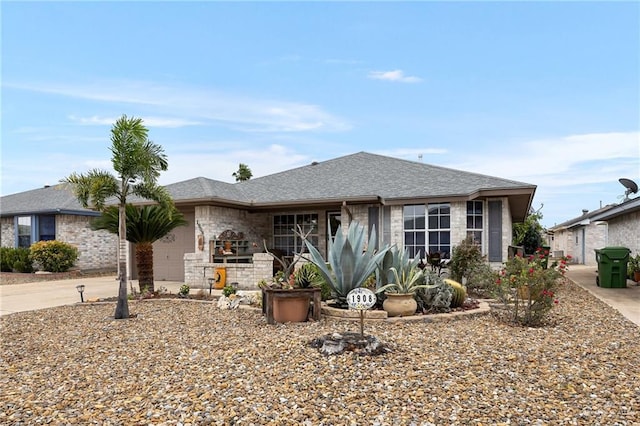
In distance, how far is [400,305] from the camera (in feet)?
24.1

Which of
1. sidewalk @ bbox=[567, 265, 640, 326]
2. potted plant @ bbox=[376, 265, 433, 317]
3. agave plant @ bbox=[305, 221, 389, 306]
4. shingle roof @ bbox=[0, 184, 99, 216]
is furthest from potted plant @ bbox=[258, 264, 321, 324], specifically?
shingle roof @ bbox=[0, 184, 99, 216]

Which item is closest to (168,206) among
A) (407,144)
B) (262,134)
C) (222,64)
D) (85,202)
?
(85,202)

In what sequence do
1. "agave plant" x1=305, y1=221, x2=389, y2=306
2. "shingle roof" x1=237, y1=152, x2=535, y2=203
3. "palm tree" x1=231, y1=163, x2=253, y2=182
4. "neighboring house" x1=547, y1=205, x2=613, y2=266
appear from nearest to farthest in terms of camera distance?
"agave plant" x1=305, y1=221, x2=389, y2=306, "shingle roof" x1=237, y1=152, x2=535, y2=203, "neighboring house" x1=547, y1=205, x2=613, y2=266, "palm tree" x1=231, y1=163, x2=253, y2=182

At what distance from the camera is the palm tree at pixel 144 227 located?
11.0 m

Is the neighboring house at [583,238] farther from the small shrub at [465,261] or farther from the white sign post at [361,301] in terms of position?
the white sign post at [361,301]

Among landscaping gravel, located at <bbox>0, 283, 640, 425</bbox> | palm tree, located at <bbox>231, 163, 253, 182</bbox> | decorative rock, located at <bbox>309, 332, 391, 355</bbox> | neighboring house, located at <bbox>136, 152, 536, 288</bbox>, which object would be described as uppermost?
palm tree, located at <bbox>231, 163, 253, 182</bbox>

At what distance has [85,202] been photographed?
29.4ft

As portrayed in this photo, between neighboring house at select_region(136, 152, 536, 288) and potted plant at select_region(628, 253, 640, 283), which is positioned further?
potted plant at select_region(628, 253, 640, 283)

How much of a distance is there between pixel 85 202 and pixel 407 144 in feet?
47.3

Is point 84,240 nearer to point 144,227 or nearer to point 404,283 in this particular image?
point 144,227

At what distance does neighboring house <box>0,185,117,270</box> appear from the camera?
2027 cm

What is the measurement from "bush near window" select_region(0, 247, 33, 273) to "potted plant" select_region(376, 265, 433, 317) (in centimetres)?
1770

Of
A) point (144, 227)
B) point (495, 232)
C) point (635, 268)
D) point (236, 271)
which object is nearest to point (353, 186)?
point (495, 232)

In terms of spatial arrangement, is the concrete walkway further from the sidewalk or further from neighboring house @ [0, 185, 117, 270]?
neighboring house @ [0, 185, 117, 270]
